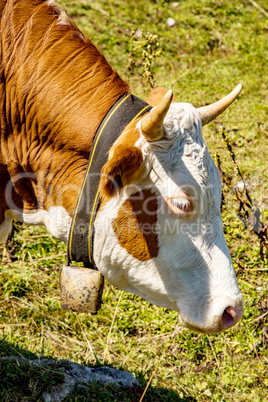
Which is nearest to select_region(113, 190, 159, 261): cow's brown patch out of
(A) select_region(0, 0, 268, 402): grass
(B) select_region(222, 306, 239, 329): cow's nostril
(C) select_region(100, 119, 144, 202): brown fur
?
(C) select_region(100, 119, 144, 202): brown fur

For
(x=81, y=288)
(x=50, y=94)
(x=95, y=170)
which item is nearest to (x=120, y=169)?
(x=95, y=170)

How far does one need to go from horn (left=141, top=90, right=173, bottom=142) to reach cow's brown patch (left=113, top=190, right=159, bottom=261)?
1.06ft

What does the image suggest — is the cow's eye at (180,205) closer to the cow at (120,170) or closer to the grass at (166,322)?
the cow at (120,170)

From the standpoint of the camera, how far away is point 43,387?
10.5 ft

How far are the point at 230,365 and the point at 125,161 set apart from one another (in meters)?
2.38

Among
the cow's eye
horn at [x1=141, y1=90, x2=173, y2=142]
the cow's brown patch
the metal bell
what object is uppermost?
horn at [x1=141, y1=90, x2=173, y2=142]

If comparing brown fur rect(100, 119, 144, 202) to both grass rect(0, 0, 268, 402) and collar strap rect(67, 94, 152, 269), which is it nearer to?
collar strap rect(67, 94, 152, 269)

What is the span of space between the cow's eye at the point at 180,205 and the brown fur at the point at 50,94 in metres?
0.58

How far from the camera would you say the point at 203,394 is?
12.1 ft

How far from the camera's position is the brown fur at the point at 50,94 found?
2738 mm

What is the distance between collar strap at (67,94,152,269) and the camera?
2613 mm

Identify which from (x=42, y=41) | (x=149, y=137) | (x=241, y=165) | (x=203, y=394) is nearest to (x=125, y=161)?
(x=149, y=137)

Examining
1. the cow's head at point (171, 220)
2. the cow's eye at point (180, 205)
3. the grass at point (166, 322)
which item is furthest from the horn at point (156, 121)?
the grass at point (166, 322)

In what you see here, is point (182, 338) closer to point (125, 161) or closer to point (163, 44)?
point (125, 161)
